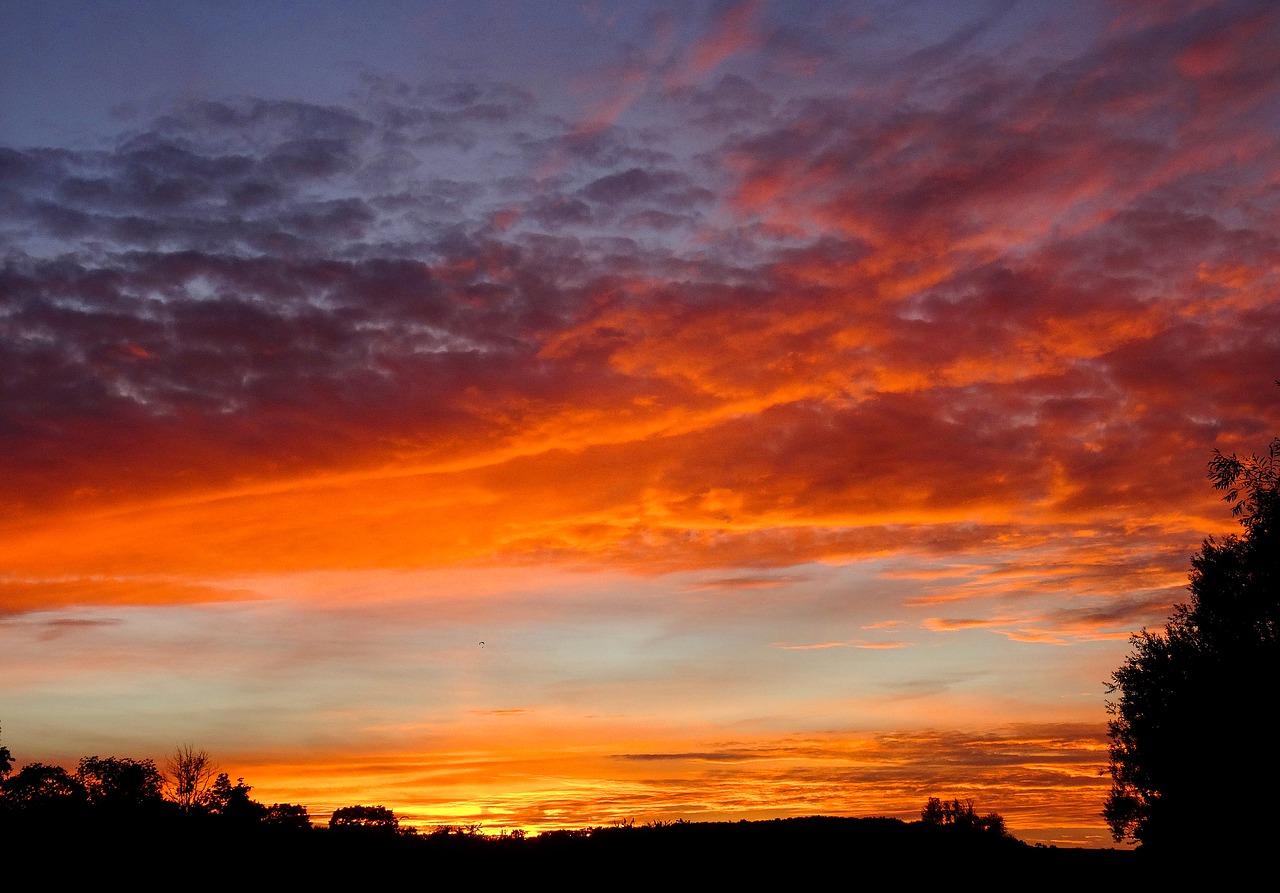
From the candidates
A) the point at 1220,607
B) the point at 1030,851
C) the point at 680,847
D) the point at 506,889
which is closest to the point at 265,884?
the point at 506,889

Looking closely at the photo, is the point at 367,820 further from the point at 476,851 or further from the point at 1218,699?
the point at 1218,699

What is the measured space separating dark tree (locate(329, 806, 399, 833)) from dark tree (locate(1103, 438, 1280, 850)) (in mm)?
32061

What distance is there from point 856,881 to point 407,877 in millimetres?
12455

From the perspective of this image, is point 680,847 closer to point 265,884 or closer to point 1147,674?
point 265,884

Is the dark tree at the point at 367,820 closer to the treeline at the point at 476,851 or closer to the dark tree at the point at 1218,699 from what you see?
the treeline at the point at 476,851

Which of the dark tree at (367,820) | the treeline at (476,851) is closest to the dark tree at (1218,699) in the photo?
the treeline at (476,851)

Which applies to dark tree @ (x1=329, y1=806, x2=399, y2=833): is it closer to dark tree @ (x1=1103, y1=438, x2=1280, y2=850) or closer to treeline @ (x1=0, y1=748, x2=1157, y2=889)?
treeline @ (x1=0, y1=748, x2=1157, y2=889)

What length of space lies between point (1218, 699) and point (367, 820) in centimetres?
3588

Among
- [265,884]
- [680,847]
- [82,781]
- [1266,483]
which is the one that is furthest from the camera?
[82,781]

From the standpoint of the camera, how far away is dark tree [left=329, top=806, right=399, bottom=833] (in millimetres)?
31583

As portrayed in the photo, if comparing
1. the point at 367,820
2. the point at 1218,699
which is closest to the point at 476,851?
the point at 367,820

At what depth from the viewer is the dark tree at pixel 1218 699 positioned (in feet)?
131

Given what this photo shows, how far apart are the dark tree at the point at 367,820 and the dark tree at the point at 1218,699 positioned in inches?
1262

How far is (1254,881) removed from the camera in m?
32.1
